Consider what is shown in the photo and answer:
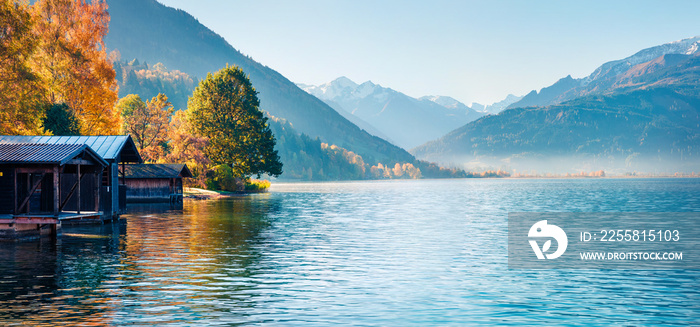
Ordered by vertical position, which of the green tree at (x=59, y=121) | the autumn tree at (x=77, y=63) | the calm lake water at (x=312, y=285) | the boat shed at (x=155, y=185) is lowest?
the calm lake water at (x=312, y=285)

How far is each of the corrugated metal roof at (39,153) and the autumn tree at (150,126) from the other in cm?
6652

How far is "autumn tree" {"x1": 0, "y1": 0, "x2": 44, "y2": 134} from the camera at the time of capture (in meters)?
62.3

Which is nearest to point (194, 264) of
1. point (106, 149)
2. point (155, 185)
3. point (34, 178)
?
point (34, 178)

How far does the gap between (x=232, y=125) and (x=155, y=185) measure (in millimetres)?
34323

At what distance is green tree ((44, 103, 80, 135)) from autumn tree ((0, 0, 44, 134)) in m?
2.58

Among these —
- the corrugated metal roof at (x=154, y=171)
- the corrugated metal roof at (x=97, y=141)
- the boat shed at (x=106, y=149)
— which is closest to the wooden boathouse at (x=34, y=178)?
the boat shed at (x=106, y=149)

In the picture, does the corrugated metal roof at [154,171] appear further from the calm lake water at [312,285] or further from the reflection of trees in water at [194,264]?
the calm lake water at [312,285]

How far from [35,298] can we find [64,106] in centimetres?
5846

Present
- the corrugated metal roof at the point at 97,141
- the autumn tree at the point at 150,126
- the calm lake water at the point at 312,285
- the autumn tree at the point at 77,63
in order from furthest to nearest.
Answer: the autumn tree at the point at 150,126 → the autumn tree at the point at 77,63 → the corrugated metal roof at the point at 97,141 → the calm lake water at the point at 312,285

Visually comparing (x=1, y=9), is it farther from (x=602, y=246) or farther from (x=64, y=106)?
(x=602, y=246)

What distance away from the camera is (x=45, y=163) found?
36.9m

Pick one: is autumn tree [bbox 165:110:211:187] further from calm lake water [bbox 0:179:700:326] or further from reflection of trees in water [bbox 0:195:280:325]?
calm lake water [bbox 0:179:700:326]

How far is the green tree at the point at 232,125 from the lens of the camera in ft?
377

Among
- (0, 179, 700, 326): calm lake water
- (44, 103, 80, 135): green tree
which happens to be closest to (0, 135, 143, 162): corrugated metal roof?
(0, 179, 700, 326): calm lake water
